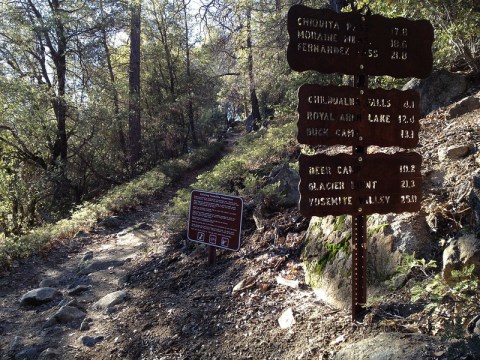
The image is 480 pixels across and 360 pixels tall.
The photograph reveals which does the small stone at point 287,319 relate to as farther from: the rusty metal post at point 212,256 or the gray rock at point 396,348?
the rusty metal post at point 212,256

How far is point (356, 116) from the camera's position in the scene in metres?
3.10

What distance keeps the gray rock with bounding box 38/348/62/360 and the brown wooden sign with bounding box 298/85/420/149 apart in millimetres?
3815

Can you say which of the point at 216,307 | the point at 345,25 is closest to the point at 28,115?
the point at 216,307

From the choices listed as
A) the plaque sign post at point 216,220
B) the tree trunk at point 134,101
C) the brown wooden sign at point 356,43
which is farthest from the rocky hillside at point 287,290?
the tree trunk at point 134,101

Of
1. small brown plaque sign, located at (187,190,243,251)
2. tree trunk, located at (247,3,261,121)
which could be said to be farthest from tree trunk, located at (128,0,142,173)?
small brown plaque sign, located at (187,190,243,251)

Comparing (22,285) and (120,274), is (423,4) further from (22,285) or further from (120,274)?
(22,285)

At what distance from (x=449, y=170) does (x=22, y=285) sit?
291 inches

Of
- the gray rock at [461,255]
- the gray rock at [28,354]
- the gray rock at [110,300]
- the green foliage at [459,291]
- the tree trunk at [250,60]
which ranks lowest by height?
the gray rock at [28,354]

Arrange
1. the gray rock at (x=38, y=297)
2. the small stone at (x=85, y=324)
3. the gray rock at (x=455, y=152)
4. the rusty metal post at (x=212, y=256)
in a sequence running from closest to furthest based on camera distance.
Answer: the gray rock at (x=455, y=152) < the small stone at (x=85, y=324) < the rusty metal post at (x=212, y=256) < the gray rock at (x=38, y=297)

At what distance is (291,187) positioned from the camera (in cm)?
666

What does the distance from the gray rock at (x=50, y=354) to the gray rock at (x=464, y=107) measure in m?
6.35

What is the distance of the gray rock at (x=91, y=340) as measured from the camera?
4.67m

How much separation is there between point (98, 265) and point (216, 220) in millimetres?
3457

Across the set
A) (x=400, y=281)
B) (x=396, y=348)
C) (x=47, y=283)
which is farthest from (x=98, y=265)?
(x=396, y=348)
